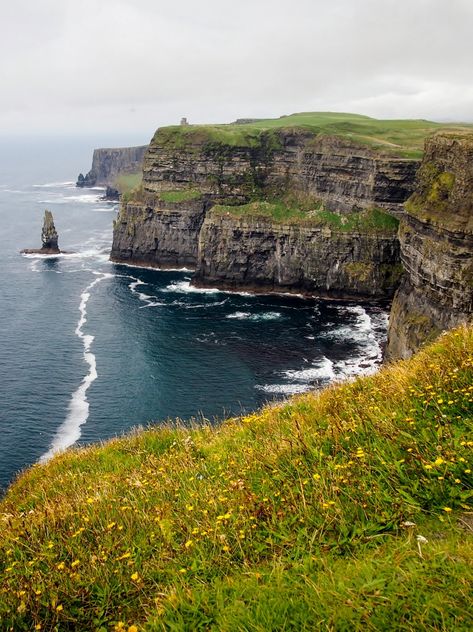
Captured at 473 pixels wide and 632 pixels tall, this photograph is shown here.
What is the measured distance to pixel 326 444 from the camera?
972cm

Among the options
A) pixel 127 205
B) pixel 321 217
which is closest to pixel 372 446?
pixel 321 217

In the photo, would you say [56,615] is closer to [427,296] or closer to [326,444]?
[326,444]

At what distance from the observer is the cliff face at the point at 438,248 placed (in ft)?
157

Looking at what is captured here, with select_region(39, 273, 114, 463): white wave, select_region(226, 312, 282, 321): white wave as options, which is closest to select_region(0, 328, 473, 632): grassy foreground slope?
select_region(39, 273, 114, 463): white wave

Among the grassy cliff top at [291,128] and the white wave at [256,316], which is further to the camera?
the grassy cliff top at [291,128]

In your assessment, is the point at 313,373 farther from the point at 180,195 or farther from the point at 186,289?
the point at 180,195

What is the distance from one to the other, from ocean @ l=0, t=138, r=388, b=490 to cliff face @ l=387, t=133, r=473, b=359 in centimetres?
924

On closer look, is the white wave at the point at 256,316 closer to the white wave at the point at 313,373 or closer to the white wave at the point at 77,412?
the white wave at the point at 313,373

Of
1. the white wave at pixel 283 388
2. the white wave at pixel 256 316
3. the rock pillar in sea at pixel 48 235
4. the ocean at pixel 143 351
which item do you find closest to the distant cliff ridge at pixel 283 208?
the ocean at pixel 143 351

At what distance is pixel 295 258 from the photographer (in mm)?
94750

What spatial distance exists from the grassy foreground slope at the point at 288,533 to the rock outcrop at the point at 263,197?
80925 mm

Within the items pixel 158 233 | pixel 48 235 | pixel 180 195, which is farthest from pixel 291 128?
pixel 48 235

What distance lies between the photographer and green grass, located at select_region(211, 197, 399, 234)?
90750 millimetres

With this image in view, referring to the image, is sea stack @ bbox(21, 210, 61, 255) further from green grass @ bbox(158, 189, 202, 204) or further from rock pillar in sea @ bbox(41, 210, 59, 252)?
green grass @ bbox(158, 189, 202, 204)
